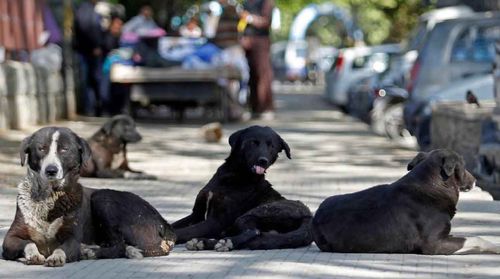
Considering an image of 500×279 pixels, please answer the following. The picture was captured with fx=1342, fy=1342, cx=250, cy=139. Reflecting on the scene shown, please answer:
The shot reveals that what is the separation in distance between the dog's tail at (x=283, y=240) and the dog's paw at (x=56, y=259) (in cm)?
150

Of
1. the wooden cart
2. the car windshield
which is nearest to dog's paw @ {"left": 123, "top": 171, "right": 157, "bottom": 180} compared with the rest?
the car windshield

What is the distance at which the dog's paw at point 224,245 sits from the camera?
9.51 metres

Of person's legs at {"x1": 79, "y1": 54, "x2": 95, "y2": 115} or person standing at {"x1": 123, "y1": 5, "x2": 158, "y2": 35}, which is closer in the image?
person's legs at {"x1": 79, "y1": 54, "x2": 95, "y2": 115}

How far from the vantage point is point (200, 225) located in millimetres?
9906

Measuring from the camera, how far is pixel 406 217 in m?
9.05

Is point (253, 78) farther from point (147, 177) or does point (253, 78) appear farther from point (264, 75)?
point (147, 177)

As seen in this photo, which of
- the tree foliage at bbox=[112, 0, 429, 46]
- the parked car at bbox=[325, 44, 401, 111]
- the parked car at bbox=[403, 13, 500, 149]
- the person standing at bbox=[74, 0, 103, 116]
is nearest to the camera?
the parked car at bbox=[403, 13, 500, 149]

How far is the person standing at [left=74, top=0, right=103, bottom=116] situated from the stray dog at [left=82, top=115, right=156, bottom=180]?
12285 mm

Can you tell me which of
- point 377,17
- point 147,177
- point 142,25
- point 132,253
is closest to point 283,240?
point 132,253

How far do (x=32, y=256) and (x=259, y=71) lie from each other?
62.2 feet

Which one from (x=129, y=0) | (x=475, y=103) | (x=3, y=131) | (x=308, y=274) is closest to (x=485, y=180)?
(x=475, y=103)

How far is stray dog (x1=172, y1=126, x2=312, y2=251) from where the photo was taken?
381 inches

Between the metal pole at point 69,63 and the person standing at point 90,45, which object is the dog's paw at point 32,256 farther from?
the person standing at point 90,45

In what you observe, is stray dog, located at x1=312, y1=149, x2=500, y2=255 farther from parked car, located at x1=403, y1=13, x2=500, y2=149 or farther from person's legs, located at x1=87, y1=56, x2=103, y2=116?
person's legs, located at x1=87, y1=56, x2=103, y2=116
